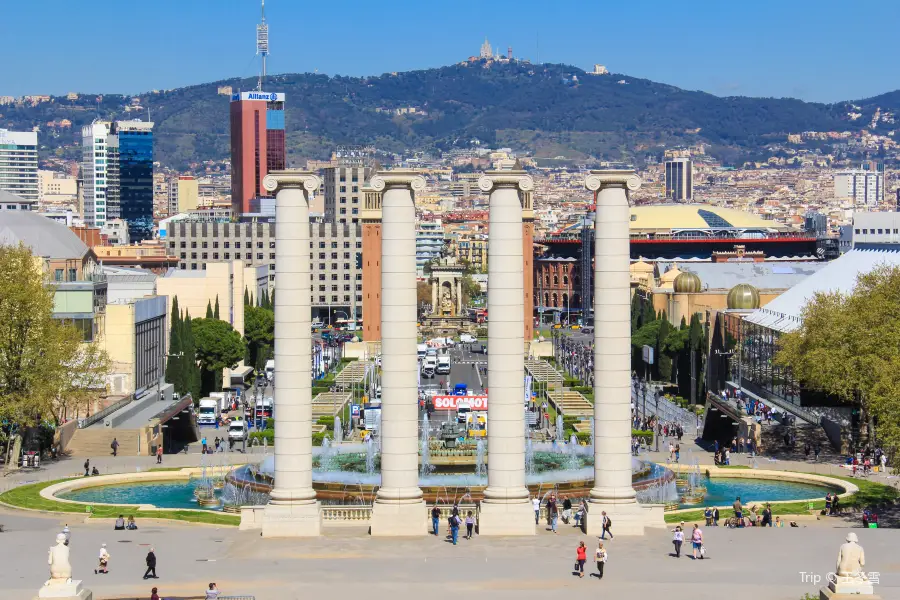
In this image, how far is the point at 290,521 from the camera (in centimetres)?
4747

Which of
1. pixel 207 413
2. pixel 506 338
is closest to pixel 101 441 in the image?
pixel 207 413

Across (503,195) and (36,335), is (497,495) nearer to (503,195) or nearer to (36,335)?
(503,195)

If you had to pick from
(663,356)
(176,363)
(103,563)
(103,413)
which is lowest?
(103,563)

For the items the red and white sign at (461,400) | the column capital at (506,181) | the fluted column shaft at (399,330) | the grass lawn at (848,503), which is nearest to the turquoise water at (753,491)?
the grass lawn at (848,503)

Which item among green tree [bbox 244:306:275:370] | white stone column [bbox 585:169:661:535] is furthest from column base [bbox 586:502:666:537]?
green tree [bbox 244:306:275:370]

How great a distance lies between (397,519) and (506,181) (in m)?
9.90

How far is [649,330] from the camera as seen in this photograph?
445 feet

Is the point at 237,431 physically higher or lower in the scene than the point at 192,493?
higher

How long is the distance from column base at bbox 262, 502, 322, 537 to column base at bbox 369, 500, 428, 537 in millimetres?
1732

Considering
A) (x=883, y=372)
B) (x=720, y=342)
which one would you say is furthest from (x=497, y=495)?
(x=720, y=342)

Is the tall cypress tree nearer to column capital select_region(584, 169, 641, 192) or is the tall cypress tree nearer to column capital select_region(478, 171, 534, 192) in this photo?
column capital select_region(478, 171, 534, 192)

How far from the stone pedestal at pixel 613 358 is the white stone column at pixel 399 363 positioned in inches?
200

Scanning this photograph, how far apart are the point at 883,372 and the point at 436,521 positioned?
19.5 m

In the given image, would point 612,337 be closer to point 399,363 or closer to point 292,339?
point 399,363
